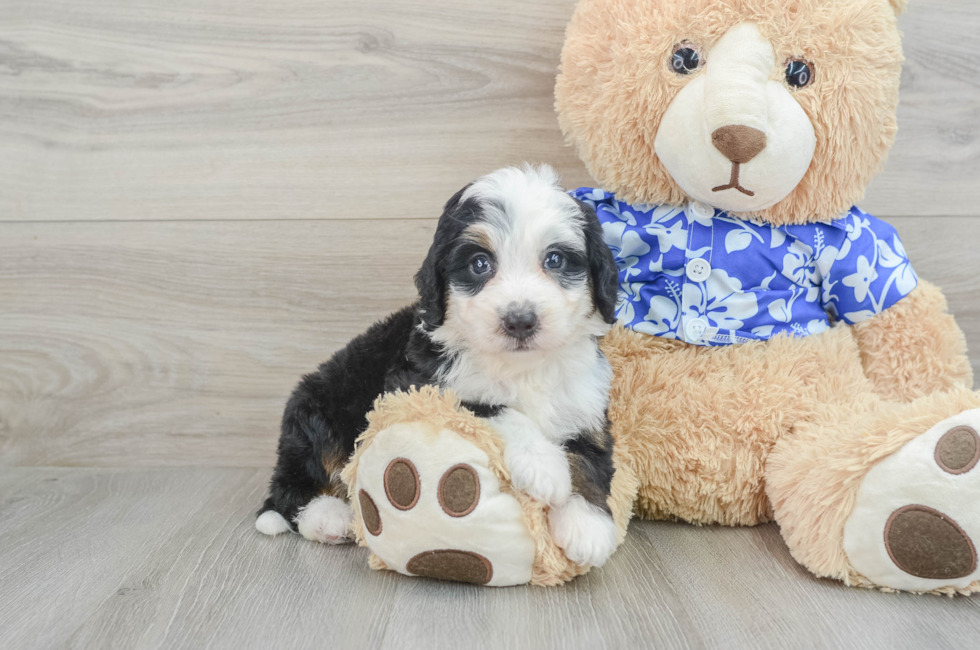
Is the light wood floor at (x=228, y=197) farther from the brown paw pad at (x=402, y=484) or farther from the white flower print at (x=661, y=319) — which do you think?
the brown paw pad at (x=402, y=484)

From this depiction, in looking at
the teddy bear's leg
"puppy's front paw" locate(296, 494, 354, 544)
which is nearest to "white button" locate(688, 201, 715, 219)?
the teddy bear's leg

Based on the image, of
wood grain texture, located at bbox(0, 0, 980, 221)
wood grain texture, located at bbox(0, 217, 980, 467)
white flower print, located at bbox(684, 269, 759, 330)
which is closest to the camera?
white flower print, located at bbox(684, 269, 759, 330)

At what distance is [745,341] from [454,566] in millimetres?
866

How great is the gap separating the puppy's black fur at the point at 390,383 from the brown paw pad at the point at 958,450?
24.4 inches

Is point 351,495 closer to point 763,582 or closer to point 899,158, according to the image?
point 763,582

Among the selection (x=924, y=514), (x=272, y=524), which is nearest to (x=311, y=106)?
(x=272, y=524)

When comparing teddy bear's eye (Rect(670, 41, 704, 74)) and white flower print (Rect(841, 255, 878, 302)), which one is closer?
teddy bear's eye (Rect(670, 41, 704, 74))

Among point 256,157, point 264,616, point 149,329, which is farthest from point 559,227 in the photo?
point 149,329

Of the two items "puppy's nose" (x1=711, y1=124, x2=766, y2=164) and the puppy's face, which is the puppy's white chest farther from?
"puppy's nose" (x1=711, y1=124, x2=766, y2=164)

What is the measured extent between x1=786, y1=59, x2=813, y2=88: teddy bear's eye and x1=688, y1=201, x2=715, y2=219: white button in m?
0.32

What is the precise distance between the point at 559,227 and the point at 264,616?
0.95 meters

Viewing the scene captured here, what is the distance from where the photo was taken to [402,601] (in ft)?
4.88

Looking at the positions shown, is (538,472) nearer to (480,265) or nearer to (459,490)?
(459,490)

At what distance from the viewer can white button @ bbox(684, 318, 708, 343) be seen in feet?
5.84
